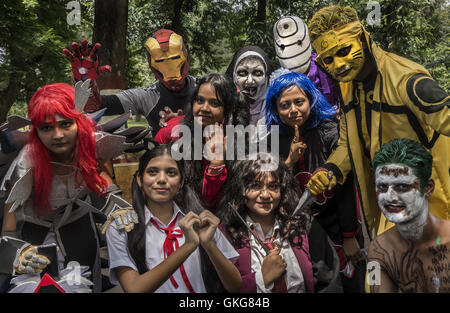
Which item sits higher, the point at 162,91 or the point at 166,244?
the point at 162,91

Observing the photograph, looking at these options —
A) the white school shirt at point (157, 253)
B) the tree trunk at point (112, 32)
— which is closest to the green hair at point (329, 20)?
the white school shirt at point (157, 253)

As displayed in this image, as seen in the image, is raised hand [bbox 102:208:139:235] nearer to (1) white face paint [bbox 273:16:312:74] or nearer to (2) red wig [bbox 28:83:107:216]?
(2) red wig [bbox 28:83:107:216]

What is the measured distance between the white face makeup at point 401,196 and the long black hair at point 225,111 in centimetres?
111

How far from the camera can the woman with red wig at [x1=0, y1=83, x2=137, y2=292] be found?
2348 millimetres

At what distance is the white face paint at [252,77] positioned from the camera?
3.67 m

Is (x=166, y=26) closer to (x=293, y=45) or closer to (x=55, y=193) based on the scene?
(x=293, y=45)

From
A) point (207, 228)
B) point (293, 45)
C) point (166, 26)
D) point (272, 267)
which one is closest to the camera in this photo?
A: point (207, 228)

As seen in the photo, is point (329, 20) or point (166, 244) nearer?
point (166, 244)

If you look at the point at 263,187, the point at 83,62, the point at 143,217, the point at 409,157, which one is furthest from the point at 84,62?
the point at 409,157

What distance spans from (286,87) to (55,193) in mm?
1627

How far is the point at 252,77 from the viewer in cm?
369

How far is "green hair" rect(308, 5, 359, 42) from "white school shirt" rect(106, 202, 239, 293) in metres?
1.34

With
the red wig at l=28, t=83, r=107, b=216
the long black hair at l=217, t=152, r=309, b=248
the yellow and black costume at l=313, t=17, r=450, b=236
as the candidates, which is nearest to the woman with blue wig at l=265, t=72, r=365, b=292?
the yellow and black costume at l=313, t=17, r=450, b=236
